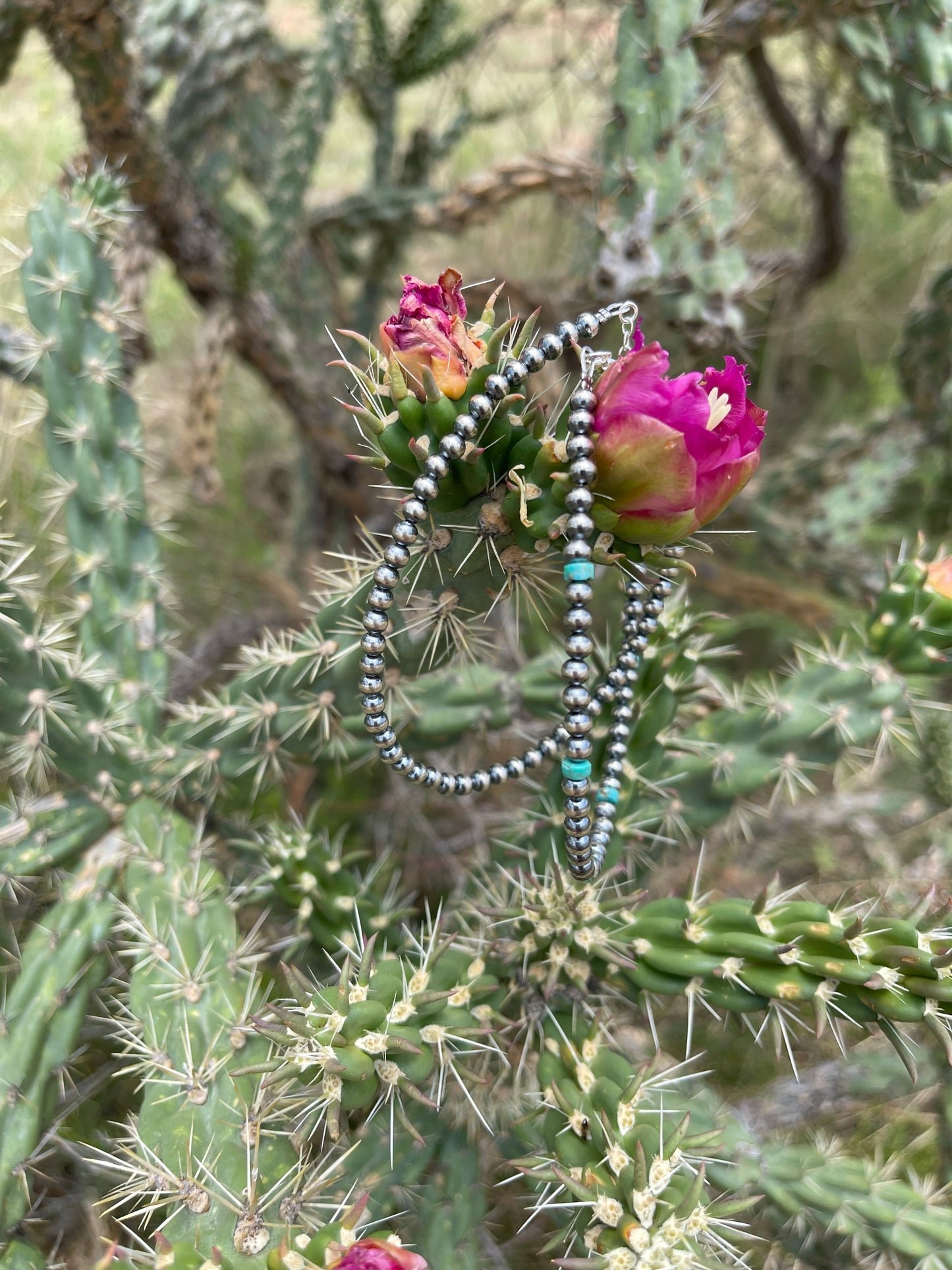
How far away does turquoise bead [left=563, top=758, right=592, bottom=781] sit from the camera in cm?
84

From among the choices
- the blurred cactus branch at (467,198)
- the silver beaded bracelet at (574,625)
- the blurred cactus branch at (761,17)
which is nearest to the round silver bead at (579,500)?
the silver beaded bracelet at (574,625)

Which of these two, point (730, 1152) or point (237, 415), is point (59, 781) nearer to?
point (730, 1152)

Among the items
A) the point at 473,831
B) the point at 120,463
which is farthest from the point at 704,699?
the point at 120,463

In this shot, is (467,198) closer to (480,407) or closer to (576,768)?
(480,407)

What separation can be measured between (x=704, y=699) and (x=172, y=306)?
2198 millimetres

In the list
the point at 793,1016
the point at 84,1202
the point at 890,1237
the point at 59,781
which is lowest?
the point at 84,1202

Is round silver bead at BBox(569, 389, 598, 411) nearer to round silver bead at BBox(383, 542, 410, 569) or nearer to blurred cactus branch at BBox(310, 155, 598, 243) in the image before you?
round silver bead at BBox(383, 542, 410, 569)

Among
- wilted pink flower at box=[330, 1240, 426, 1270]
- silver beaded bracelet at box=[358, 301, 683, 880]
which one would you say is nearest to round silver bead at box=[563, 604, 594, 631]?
silver beaded bracelet at box=[358, 301, 683, 880]

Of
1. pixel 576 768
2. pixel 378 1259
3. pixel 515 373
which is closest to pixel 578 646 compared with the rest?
pixel 576 768

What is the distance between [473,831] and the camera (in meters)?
1.58

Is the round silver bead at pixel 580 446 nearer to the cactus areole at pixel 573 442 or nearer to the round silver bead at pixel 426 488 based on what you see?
the cactus areole at pixel 573 442

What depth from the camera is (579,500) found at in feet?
2.18

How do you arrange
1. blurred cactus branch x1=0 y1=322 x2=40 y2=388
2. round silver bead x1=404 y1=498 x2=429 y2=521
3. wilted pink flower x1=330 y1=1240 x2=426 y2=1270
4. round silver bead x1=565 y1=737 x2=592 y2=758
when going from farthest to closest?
blurred cactus branch x1=0 y1=322 x2=40 y2=388, round silver bead x1=565 y1=737 x2=592 y2=758, round silver bead x1=404 y1=498 x2=429 y2=521, wilted pink flower x1=330 y1=1240 x2=426 y2=1270

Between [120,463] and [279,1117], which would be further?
[120,463]
